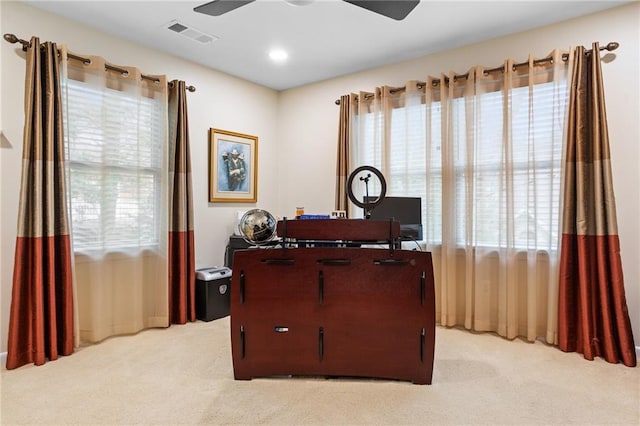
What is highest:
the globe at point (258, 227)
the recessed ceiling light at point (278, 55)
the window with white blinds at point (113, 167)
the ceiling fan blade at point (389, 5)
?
the recessed ceiling light at point (278, 55)

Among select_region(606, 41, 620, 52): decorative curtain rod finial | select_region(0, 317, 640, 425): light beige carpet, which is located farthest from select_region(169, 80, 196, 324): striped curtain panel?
select_region(606, 41, 620, 52): decorative curtain rod finial

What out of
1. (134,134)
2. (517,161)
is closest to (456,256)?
(517,161)

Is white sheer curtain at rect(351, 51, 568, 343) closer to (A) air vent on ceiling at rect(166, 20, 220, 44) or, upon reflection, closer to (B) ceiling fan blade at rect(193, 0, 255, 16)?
(A) air vent on ceiling at rect(166, 20, 220, 44)

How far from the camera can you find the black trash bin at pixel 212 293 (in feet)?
12.2

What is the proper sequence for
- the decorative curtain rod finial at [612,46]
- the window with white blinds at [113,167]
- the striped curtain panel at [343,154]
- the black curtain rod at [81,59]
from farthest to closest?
the striped curtain panel at [343,154]
the window with white blinds at [113,167]
the decorative curtain rod finial at [612,46]
the black curtain rod at [81,59]

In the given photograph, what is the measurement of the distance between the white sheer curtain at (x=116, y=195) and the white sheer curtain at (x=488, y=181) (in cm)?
220

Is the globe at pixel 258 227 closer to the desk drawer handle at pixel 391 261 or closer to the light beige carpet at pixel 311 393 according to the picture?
the desk drawer handle at pixel 391 261

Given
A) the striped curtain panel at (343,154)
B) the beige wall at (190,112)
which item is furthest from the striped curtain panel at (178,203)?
the striped curtain panel at (343,154)

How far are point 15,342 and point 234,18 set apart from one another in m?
2.79

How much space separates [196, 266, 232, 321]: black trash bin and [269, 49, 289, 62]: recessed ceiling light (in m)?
2.17

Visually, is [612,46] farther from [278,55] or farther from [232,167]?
[232,167]

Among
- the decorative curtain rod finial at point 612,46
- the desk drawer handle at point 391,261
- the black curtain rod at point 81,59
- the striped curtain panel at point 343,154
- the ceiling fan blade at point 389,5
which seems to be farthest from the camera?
the striped curtain panel at point 343,154

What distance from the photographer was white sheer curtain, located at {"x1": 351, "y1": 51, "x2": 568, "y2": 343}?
3102 millimetres

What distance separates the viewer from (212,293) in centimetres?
376
